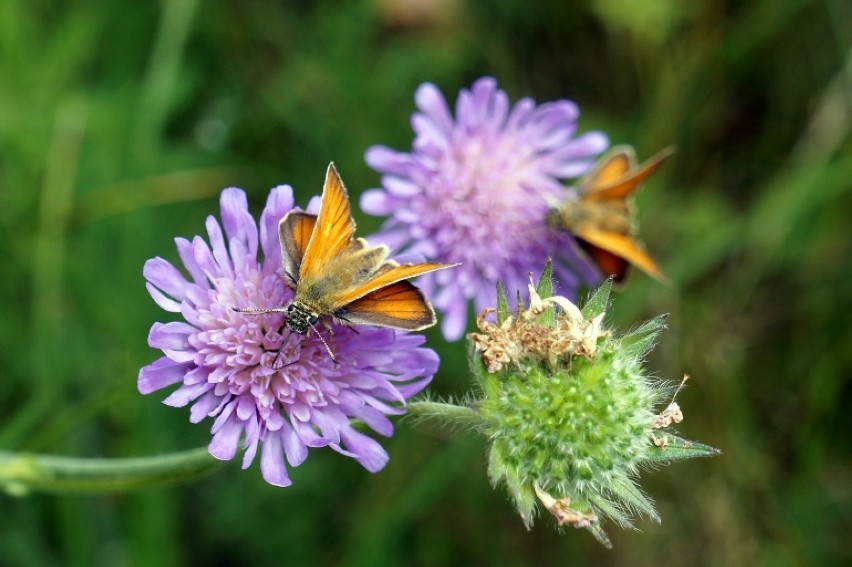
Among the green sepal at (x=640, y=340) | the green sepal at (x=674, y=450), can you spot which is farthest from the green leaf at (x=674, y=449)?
the green sepal at (x=640, y=340)

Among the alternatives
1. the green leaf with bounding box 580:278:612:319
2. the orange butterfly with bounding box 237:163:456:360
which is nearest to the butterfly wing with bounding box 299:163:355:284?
the orange butterfly with bounding box 237:163:456:360

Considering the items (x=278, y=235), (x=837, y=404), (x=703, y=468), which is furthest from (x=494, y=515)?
(x=278, y=235)

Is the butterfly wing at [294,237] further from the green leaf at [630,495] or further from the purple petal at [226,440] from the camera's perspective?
the green leaf at [630,495]

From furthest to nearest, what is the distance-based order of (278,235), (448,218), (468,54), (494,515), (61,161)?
(468,54)
(494,515)
(61,161)
(448,218)
(278,235)

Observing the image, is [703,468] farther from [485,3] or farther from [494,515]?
[485,3]

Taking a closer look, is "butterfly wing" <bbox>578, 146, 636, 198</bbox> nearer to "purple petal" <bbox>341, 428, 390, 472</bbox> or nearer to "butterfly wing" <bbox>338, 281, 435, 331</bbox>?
"butterfly wing" <bbox>338, 281, 435, 331</bbox>

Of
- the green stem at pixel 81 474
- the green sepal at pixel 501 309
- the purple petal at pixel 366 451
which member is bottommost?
the green stem at pixel 81 474

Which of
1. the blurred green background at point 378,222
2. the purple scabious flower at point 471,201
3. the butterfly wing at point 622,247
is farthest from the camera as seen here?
the blurred green background at point 378,222
